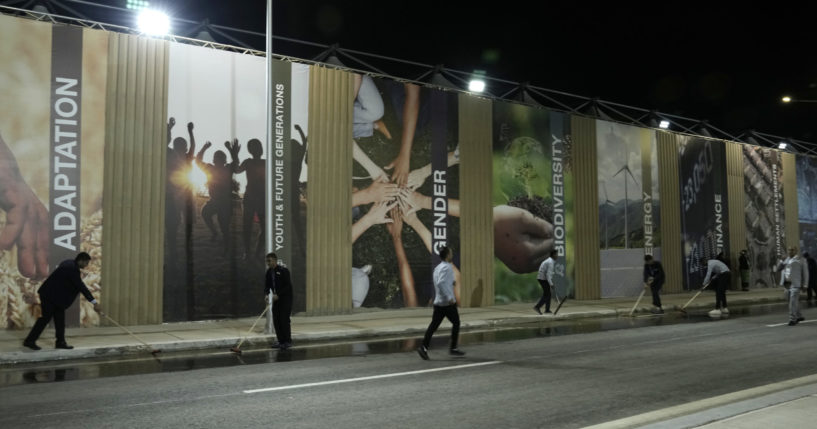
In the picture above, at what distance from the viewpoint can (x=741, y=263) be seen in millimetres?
29859

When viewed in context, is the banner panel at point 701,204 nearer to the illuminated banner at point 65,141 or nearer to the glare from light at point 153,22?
the glare from light at point 153,22

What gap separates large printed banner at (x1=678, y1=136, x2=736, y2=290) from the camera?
28531mm

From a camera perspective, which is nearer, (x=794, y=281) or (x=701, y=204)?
(x=794, y=281)

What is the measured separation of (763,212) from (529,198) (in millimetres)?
17295

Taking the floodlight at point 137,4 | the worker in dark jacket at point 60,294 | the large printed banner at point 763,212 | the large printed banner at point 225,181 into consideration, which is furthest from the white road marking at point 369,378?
the large printed banner at point 763,212

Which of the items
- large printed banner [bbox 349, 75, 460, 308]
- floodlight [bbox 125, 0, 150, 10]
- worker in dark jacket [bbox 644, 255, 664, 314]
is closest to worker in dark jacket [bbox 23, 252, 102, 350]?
floodlight [bbox 125, 0, 150, 10]

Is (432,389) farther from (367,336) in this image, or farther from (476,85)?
(476,85)

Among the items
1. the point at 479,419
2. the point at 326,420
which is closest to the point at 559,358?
the point at 479,419

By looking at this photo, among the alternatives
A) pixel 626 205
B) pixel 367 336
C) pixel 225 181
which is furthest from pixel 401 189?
pixel 626 205

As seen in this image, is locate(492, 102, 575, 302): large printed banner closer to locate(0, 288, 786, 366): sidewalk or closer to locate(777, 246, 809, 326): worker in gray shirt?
locate(0, 288, 786, 366): sidewalk

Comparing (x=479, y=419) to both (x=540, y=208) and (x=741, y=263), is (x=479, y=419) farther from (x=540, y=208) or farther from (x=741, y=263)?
(x=741, y=263)

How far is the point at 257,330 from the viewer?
1451cm

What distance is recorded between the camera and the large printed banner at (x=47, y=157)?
14.1 meters

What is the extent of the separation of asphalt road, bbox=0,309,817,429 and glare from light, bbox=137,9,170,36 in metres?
10.0
